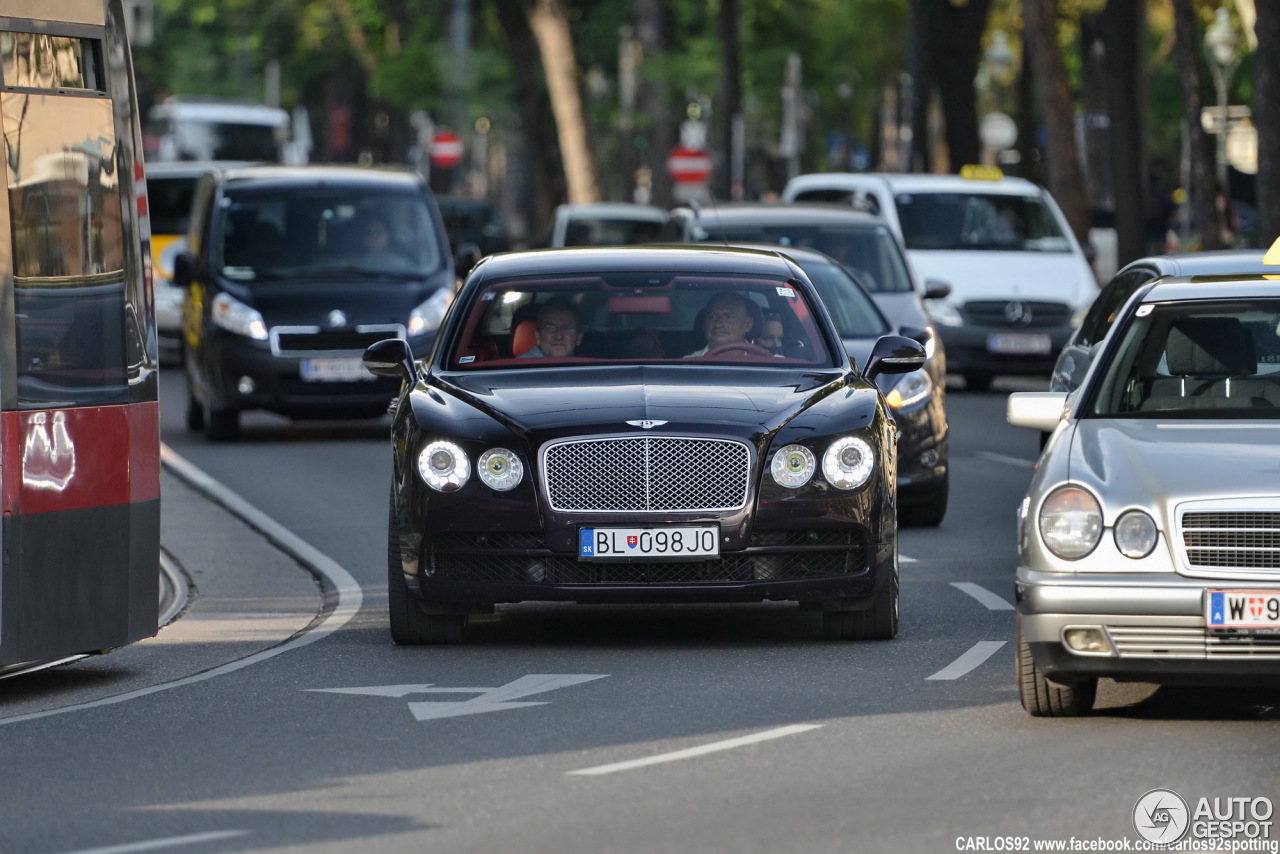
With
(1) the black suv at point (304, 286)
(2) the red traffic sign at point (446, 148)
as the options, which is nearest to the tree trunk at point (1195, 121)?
(1) the black suv at point (304, 286)

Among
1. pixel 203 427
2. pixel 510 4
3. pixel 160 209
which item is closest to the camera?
pixel 203 427

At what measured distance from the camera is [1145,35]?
3819 centimetres

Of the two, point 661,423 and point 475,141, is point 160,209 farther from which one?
point 475,141

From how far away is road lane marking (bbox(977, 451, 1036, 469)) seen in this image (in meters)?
19.5

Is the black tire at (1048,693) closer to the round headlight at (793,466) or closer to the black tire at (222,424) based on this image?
the round headlight at (793,466)

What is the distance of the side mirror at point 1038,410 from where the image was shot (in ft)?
30.5

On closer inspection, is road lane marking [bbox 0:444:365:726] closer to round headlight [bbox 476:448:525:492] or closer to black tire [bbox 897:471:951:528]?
round headlight [bbox 476:448:525:492]

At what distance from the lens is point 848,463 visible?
10.3m

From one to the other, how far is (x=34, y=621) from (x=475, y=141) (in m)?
55.4

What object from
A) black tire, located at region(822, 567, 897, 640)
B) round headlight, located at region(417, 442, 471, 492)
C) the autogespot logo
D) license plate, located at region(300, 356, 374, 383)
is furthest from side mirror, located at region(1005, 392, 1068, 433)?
license plate, located at region(300, 356, 374, 383)

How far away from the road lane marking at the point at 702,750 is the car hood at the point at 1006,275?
18.0 meters

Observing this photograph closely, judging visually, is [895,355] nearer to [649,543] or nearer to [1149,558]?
[649,543]

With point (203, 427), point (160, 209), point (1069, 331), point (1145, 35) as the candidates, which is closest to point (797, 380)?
point (203, 427)

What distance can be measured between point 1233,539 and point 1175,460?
36 cm
